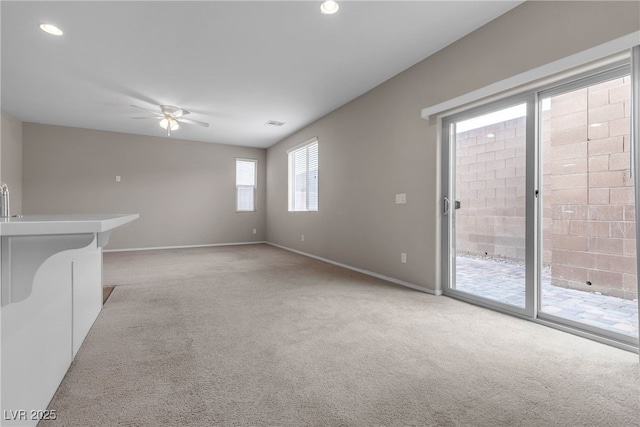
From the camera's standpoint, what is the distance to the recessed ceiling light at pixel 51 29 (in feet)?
8.56

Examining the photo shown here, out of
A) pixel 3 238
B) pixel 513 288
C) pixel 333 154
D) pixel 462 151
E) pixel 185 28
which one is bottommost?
pixel 513 288

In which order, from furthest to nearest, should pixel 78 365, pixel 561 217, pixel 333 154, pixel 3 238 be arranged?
pixel 333 154 < pixel 561 217 < pixel 78 365 < pixel 3 238

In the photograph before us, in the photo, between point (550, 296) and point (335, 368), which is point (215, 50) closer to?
point (335, 368)

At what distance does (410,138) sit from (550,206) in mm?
1573

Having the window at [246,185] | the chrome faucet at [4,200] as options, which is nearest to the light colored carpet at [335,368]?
the chrome faucet at [4,200]

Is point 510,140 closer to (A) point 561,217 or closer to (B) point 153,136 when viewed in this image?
(A) point 561,217

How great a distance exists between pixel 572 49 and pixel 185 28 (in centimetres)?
313

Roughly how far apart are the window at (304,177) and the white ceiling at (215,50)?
1.08 metres

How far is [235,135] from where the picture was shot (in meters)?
6.56

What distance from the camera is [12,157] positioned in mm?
5191

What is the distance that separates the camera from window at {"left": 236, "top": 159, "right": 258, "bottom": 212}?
762 centimetres

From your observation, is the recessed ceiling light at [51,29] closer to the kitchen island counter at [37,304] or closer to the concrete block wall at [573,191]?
the kitchen island counter at [37,304]

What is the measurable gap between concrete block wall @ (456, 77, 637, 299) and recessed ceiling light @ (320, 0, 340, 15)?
1.77 metres

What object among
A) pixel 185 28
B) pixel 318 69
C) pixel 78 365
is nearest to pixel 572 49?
pixel 318 69
